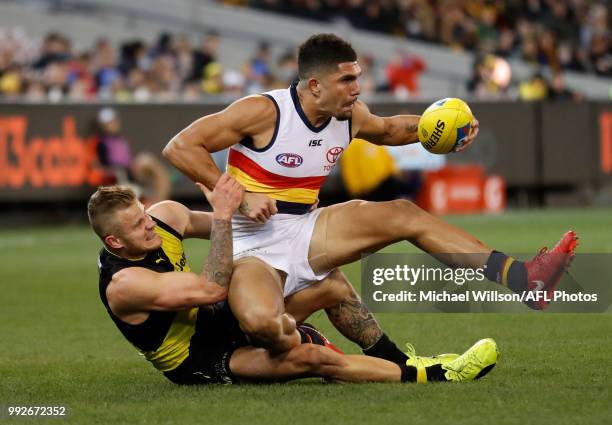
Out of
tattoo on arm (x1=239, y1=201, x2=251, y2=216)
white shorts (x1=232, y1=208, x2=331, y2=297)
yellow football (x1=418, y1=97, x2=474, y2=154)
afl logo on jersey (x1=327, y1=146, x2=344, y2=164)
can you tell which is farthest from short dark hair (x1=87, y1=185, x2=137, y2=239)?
yellow football (x1=418, y1=97, x2=474, y2=154)

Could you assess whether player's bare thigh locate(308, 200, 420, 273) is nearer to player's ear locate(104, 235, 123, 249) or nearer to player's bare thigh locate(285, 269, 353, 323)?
player's bare thigh locate(285, 269, 353, 323)

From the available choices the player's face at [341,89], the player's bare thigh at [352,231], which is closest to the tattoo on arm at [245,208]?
the player's bare thigh at [352,231]

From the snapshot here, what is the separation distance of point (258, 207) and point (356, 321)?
1053 millimetres

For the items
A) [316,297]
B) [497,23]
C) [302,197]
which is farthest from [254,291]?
[497,23]

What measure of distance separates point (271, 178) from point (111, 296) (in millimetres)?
1343

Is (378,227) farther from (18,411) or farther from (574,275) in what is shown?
(18,411)

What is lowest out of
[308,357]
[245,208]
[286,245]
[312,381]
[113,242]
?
[312,381]

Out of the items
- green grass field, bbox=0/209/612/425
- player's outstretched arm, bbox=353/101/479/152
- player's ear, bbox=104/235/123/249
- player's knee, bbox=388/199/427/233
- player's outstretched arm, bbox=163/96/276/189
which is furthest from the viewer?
player's outstretched arm, bbox=353/101/479/152

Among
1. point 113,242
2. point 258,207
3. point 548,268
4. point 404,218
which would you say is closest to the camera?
point 548,268

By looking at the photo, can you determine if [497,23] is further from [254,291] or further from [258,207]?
[254,291]

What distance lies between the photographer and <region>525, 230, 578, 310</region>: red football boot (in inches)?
289

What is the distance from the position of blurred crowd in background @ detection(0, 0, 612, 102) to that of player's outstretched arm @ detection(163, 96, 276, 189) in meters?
13.4

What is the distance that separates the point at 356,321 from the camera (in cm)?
820

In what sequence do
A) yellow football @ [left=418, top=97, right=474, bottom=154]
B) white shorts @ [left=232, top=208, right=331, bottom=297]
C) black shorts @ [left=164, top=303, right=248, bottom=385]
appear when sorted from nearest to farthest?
black shorts @ [left=164, top=303, right=248, bottom=385]
white shorts @ [left=232, top=208, right=331, bottom=297]
yellow football @ [left=418, top=97, right=474, bottom=154]
